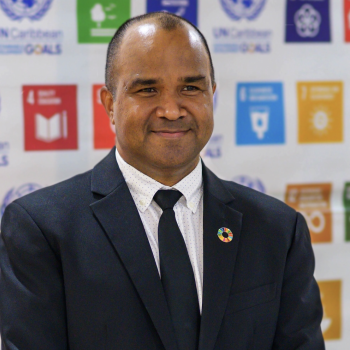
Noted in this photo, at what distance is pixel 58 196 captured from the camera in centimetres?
134

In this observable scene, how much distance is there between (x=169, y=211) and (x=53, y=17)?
34.6 inches

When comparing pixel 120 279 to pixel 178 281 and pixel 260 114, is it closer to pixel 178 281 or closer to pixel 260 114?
pixel 178 281

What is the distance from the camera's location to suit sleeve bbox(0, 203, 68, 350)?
1.19 m

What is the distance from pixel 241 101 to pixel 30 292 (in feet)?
3.61

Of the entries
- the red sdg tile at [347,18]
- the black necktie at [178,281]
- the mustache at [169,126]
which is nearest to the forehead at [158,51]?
the mustache at [169,126]

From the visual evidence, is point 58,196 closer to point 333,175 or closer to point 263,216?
point 263,216

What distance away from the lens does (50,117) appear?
1841 mm

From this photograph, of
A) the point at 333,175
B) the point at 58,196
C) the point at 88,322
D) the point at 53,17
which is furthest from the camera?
the point at 333,175

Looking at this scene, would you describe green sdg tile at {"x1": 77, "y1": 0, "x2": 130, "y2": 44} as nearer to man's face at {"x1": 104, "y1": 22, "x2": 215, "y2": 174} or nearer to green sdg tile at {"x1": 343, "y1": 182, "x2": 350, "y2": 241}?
man's face at {"x1": 104, "y1": 22, "x2": 215, "y2": 174}

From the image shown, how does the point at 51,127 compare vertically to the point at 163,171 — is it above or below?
above

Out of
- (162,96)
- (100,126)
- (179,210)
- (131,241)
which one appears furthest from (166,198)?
(100,126)

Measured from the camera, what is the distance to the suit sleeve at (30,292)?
3.92 feet

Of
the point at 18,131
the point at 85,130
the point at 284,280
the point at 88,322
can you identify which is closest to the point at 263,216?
the point at 284,280

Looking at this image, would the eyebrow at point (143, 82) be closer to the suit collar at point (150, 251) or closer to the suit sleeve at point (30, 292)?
the suit collar at point (150, 251)
